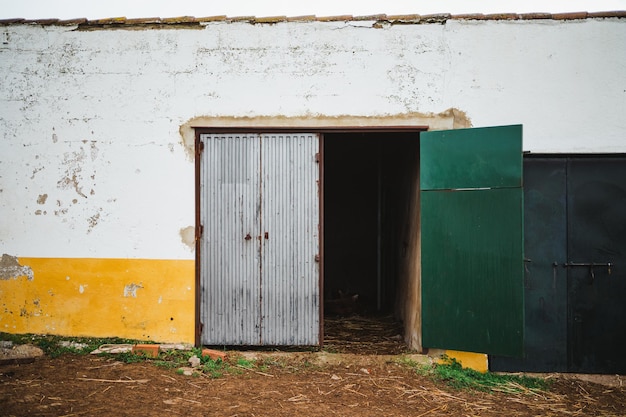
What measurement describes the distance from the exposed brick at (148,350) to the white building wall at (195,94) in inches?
38.9

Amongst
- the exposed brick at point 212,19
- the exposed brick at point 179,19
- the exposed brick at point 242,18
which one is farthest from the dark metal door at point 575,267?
the exposed brick at point 179,19

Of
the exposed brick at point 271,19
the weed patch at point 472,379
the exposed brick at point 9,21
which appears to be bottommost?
the weed patch at point 472,379

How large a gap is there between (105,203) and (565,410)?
5144mm

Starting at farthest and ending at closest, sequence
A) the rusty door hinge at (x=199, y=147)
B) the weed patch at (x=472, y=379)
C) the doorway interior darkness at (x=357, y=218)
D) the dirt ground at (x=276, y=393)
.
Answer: the doorway interior darkness at (x=357, y=218) → the rusty door hinge at (x=199, y=147) → the weed patch at (x=472, y=379) → the dirt ground at (x=276, y=393)

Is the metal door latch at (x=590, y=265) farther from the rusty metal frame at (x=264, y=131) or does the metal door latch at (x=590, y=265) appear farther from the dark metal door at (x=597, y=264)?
the rusty metal frame at (x=264, y=131)

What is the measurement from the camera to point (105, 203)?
18.8 ft

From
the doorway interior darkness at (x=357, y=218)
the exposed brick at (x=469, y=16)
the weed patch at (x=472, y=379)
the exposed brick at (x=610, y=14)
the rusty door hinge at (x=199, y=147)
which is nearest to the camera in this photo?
the weed patch at (x=472, y=379)

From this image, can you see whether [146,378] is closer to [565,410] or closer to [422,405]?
[422,405]

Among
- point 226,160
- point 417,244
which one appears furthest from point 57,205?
point 417,244

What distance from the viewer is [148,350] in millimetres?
5465

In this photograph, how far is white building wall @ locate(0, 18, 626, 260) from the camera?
5438mm

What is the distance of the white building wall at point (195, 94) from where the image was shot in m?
5.44

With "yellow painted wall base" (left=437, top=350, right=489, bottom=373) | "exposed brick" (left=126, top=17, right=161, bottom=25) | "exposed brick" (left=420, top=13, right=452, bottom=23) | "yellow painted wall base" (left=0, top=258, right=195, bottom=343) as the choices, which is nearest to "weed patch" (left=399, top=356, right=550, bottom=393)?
"yellow painted wall base" (left=437, top=350, right=489, bottom=373)

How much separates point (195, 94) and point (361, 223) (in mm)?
4979
